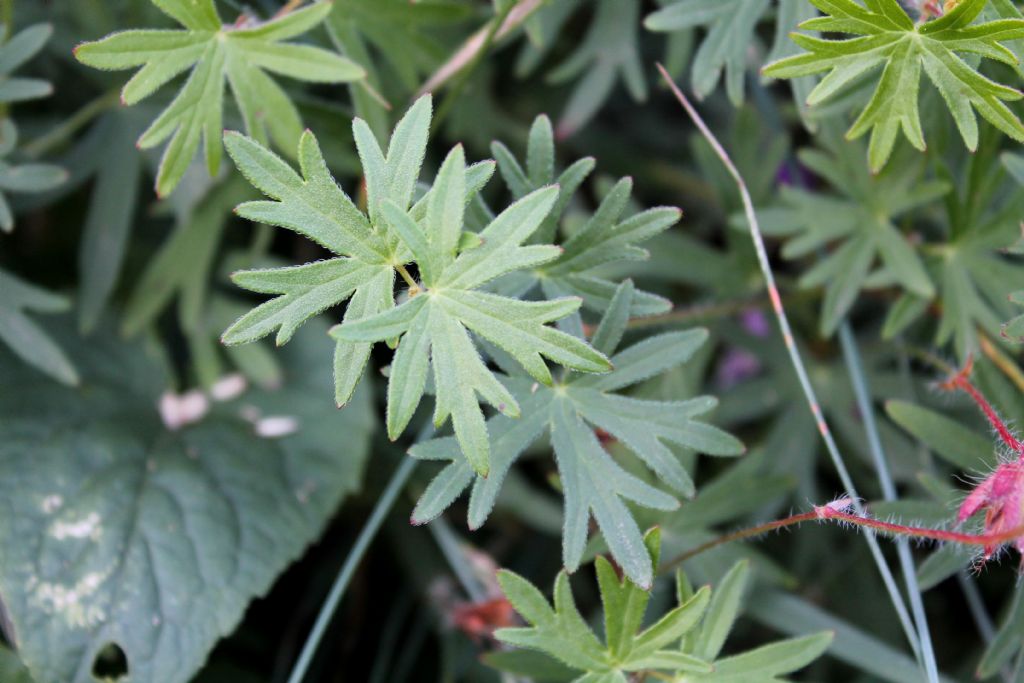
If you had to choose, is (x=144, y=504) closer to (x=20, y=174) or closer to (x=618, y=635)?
(x=20, y=174)

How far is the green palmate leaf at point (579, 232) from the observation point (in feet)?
3.63

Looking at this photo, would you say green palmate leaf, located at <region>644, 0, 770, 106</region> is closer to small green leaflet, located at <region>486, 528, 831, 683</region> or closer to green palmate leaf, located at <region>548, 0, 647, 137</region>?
green palmate leaf, located at <region>548, 0, 647, 137</region>

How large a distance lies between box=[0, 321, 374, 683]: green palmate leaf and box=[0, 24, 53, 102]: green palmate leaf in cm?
51

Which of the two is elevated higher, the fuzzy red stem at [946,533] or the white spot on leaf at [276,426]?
the fuzzy red stem at [946,533]

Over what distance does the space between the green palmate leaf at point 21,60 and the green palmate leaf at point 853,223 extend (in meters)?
1.11

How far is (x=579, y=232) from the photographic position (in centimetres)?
113

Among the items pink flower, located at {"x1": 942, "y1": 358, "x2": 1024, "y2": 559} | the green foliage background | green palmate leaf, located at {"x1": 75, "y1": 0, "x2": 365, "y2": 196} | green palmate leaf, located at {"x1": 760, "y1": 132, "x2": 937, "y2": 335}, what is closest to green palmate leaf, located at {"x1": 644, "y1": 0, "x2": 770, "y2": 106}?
the green foliage background

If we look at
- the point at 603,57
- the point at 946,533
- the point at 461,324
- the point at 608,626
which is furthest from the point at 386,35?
the point at 946,533

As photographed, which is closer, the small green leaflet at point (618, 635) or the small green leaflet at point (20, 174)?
the small green leaflet at point (618, 635)

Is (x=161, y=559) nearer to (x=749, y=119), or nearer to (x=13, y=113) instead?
(x=13, y=113)

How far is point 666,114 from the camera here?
91.2 inches

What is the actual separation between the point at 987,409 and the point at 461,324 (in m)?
0.63

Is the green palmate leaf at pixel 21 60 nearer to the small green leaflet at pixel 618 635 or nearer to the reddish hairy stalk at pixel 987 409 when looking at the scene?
the small green leaflet at pixel 618 635

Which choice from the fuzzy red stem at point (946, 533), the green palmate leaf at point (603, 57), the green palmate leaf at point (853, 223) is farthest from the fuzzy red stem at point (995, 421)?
the green palmate leaf at point (603, 57)
